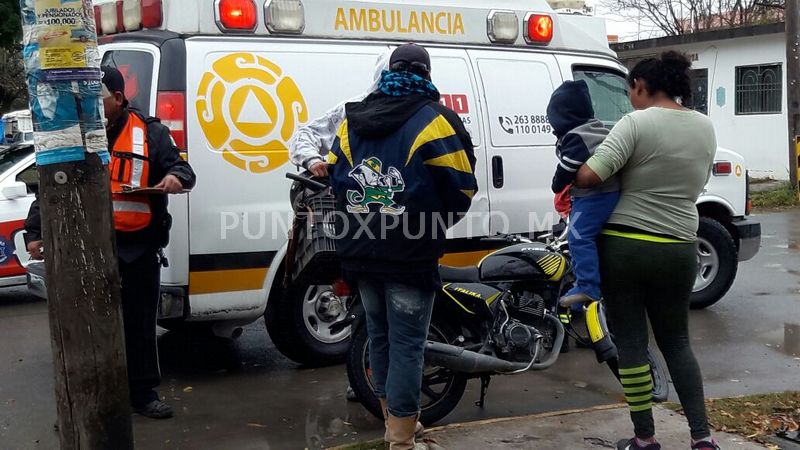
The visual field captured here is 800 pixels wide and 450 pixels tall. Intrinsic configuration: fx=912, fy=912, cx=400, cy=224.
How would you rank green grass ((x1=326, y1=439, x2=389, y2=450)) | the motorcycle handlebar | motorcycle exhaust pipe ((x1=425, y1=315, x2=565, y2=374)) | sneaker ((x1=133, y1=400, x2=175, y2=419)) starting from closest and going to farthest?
1. green grass ((x1=326, y1=439, x2=389, y2=450))
2. motorcycle exhaust pipe ((x1=425, y1=315, x2=565, y2=374))
3. the motorcycle handlebar
4. sneaker ((x1=133, y1=400, x2=175, y2=419))

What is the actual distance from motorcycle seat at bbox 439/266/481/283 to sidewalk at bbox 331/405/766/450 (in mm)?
762

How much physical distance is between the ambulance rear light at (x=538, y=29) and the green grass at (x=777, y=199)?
10010 millimetres

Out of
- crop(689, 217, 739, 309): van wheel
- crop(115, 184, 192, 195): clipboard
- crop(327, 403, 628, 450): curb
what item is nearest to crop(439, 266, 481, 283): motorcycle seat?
crop(327, 403, 628, 450): curb

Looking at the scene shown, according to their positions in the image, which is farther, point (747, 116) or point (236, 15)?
point (747, 116)

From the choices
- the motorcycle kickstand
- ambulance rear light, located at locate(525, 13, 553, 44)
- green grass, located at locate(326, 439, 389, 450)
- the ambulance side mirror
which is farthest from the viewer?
the ambulance side mirror

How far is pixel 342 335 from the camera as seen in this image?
20.8 ft

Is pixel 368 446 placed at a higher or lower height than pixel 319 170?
lower

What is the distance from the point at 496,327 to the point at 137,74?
2.67 meters

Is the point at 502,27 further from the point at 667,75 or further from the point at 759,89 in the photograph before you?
the point at 759,89

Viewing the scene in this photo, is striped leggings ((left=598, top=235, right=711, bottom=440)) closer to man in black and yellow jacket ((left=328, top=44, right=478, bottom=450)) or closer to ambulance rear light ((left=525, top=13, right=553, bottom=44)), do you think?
man in black and yellow jacket ((left=328, top=44, right=478, bottom=450))

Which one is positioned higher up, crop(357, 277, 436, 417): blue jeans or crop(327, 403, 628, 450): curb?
crop(357, 277, 436, 417): blue jeans

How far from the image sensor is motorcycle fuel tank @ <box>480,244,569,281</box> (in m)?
4.98

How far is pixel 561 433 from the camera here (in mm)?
4637

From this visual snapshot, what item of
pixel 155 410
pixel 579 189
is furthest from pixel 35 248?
pixel 579 189
